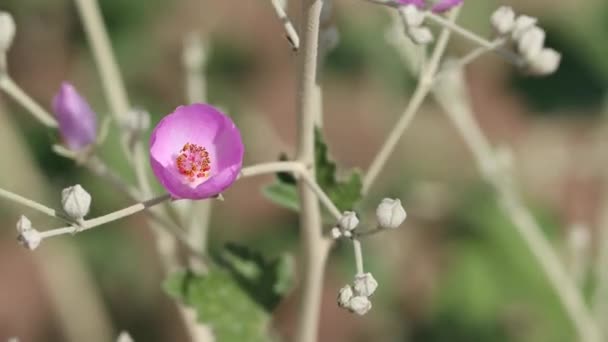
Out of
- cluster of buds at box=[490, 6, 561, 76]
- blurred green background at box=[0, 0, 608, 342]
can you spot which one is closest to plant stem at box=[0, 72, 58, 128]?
cluster of buds at box=[490, 6, 561, 76]

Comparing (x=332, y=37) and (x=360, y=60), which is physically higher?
(x=360, y=60)

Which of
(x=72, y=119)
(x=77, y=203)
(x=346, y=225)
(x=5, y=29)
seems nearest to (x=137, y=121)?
(x=72, y=119)

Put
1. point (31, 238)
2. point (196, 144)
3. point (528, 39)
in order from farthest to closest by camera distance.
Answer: point (196, 144), point (528, 39), point (31, 238)

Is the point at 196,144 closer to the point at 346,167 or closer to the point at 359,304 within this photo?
the point at 359,304

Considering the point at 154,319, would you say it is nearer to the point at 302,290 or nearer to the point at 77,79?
the point at 77,79

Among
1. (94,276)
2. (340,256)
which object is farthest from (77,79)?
(340,256)

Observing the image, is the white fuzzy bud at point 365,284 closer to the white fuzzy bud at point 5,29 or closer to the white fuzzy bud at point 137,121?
the white fuzzy bud at point 137,121

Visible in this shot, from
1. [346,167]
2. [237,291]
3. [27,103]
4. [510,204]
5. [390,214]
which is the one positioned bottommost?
[390,214]
